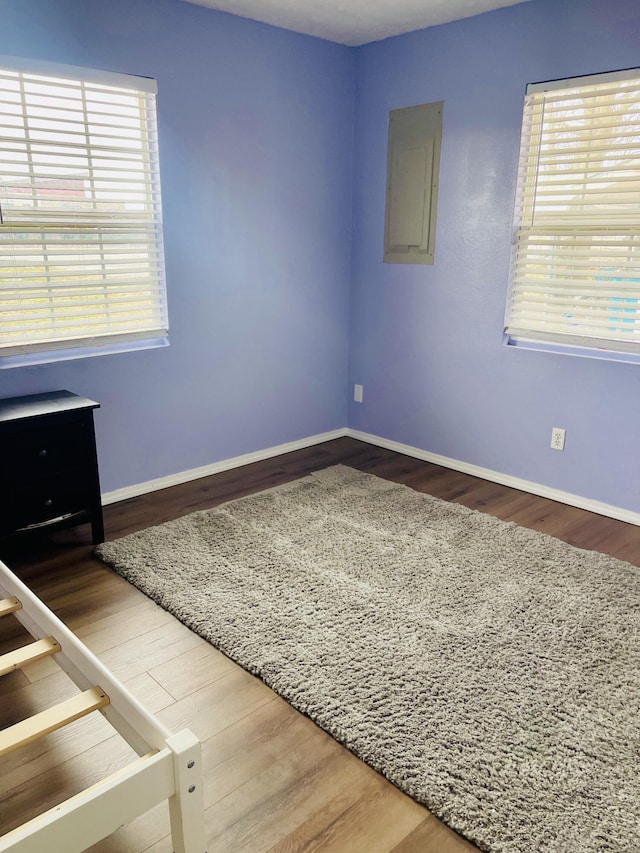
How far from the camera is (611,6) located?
9.38 feet

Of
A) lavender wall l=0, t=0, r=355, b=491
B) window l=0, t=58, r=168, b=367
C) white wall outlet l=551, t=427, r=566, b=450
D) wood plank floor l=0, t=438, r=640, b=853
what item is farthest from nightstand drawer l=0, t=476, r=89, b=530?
white wall outlet l=551, t=427, r=566, b=450

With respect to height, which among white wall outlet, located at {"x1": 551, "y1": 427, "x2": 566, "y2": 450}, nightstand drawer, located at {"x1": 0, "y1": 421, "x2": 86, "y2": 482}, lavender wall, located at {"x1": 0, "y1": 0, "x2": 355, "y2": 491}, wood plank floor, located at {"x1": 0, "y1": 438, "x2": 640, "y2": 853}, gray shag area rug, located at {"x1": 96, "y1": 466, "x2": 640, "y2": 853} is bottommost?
wood plank floor, located at {"x1": 0, "y1": 438, "x2": 640, "y2": 853}

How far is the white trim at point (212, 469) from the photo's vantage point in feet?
11.3

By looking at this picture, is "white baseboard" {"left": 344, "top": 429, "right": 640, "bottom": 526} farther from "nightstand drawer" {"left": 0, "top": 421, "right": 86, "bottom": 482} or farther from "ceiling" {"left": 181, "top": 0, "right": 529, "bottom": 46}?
"ceiling" {"left": 181, "top": 0, "right": 529, "bottom": 46}

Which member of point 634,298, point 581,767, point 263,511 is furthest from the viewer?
point 263,511

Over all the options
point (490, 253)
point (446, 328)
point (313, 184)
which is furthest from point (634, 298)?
point (313, 184)

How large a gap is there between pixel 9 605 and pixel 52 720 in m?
0.57

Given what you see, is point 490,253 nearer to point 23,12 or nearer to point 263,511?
point 263,511

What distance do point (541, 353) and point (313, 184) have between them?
1.68 m

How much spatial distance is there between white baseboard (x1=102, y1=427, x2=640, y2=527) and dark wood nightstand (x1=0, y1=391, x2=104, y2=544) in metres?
0.53

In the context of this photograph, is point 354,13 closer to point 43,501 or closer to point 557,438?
point 557,438

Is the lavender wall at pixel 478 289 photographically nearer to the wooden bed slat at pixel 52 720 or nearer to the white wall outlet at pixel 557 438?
the white wall outlet at pixel 557 438

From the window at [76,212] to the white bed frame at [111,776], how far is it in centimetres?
172

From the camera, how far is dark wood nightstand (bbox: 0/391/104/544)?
8.63 feet
